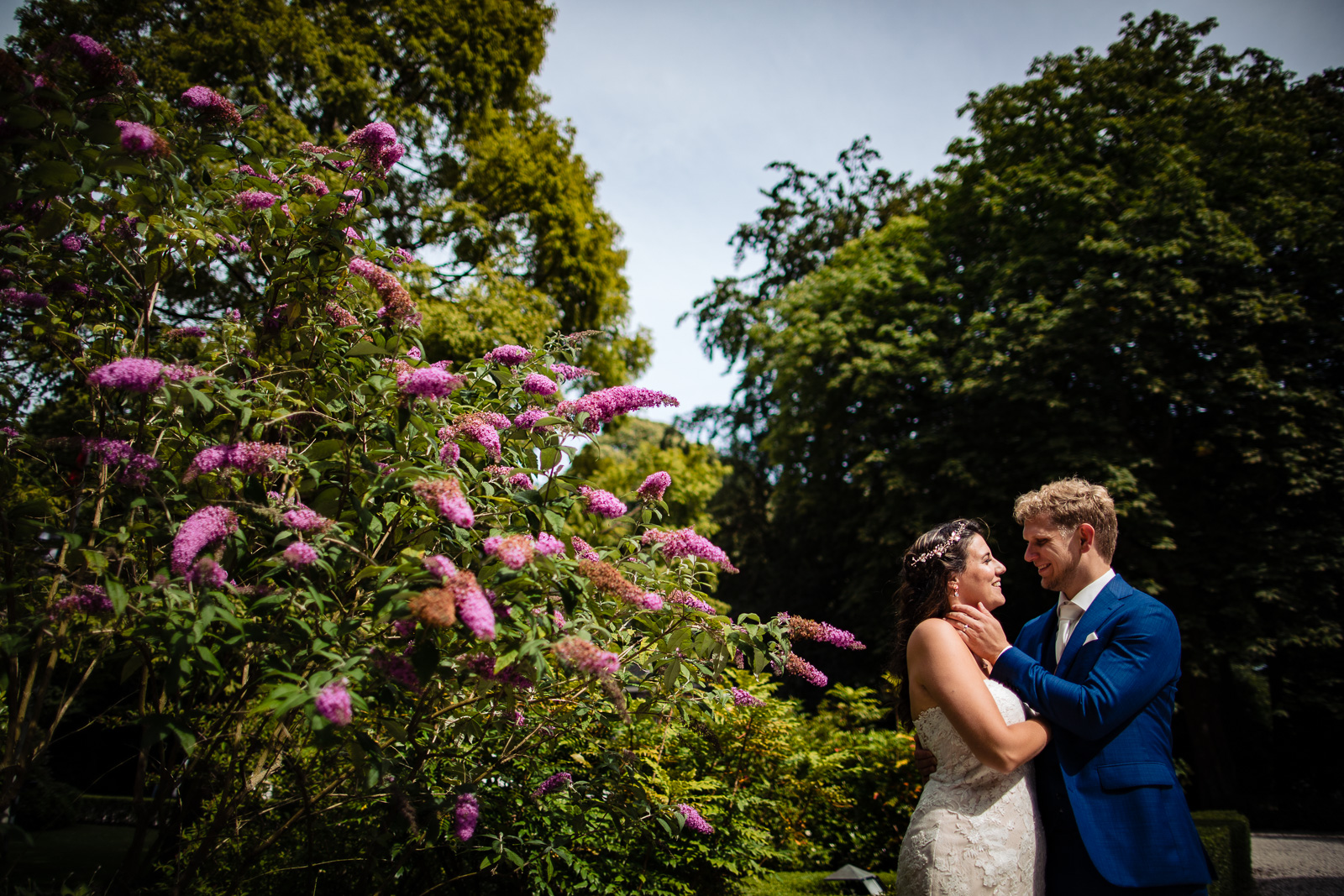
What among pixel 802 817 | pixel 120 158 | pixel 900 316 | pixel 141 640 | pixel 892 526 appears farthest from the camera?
pixel 900 316

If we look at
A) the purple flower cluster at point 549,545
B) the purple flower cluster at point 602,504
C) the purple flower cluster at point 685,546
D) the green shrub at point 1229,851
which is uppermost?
the purple flower cluster at point 602,504

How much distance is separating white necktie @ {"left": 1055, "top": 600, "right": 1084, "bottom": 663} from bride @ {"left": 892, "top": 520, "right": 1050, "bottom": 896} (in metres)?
0.22

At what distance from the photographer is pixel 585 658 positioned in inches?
75.0

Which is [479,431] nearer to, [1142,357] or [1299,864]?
[1142,357]

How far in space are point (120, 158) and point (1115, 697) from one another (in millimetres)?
3440

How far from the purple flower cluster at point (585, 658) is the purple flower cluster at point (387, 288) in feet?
4.80

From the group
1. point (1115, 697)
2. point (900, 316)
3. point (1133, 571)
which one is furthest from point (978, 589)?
point (900, 316)

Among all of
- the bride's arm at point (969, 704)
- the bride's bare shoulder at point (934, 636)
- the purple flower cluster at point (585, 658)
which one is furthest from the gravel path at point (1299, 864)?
the purple flower cluster at point (585, 658)

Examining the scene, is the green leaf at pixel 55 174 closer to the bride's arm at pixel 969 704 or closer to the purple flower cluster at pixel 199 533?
the purple flower cluster at pixel 199 533

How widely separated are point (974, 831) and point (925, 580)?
0.85m

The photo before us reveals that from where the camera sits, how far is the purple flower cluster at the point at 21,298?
2.62 metres

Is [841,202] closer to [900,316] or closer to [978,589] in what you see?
[900,316]

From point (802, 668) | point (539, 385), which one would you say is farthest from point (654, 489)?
point (802, 668)

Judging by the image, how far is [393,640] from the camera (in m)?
2.24
